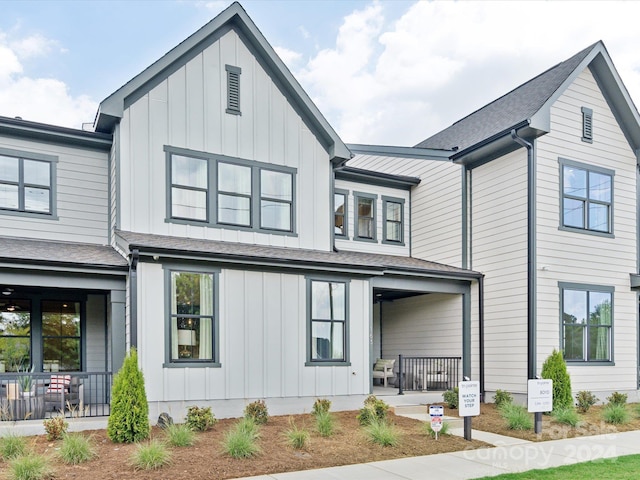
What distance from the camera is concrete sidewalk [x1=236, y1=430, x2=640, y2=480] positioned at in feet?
24.4

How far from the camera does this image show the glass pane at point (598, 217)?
14461 mm

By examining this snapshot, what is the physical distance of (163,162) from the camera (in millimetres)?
12281

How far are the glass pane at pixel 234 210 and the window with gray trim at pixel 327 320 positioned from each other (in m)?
2.20

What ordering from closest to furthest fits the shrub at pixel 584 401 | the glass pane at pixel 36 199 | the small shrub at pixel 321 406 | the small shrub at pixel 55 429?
the small shrub at pixel 55 429 → the small shrub at pixel 321 406 → the glass pane at pixel 36 199 → the shrub at pixel 584 401

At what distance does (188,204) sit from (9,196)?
12.2ft

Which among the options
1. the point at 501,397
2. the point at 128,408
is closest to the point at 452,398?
the point at 501,397

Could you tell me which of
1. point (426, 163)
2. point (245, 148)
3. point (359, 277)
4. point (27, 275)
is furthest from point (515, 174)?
point (27, 275)

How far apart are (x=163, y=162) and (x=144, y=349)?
4160 mm

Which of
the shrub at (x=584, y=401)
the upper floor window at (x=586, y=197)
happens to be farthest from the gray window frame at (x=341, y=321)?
the upper floor window at (x=586, y=197)

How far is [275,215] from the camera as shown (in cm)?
1354

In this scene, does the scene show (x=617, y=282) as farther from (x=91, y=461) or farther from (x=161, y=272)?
(x=91, y=461)

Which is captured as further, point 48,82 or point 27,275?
point 48,82

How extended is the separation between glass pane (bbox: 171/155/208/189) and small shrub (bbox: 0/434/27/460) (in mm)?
6132

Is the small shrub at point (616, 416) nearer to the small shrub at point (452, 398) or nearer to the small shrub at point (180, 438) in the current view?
the small shrub at point (452, 398)
